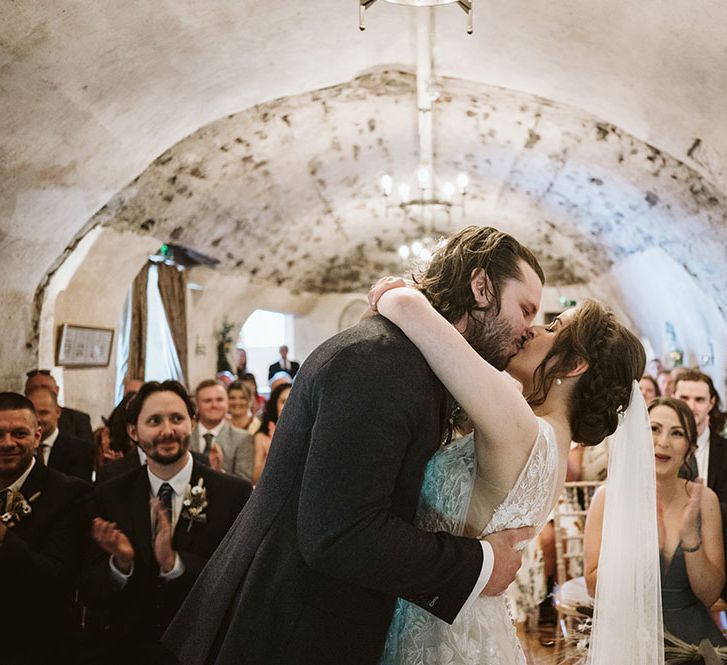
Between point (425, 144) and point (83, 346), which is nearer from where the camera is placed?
point (83, 346)

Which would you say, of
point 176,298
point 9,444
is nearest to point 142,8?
point 9,444

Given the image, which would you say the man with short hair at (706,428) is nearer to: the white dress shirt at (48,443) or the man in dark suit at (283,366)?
the white dress shirt at (48,443)

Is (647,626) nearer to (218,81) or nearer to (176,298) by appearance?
(218,81)

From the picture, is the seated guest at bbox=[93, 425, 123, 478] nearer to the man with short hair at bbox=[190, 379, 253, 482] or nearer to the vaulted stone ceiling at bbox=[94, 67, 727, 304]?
the man with short hair at bbox=[190, 379, 253, 482]

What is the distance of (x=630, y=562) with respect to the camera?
2805 millimetres

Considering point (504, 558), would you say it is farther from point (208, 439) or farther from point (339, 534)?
point (208, 439)

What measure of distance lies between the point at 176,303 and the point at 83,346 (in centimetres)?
298

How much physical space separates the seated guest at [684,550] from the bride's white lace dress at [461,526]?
4.20ft

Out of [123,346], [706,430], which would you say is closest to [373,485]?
[706,430]

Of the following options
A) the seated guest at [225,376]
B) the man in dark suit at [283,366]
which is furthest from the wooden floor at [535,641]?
the man in dark suit at [283,366]

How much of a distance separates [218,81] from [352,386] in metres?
4.97

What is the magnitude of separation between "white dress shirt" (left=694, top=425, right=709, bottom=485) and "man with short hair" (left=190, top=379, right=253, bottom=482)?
9.82 ft

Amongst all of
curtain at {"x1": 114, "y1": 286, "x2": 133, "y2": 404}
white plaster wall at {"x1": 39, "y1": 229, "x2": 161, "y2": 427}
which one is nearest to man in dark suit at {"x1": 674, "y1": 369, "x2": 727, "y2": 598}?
white plaster wall at {"x1": 39, "y1": 229, "x2": 161, "y2": 427}

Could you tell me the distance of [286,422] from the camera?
1952 millimetres
